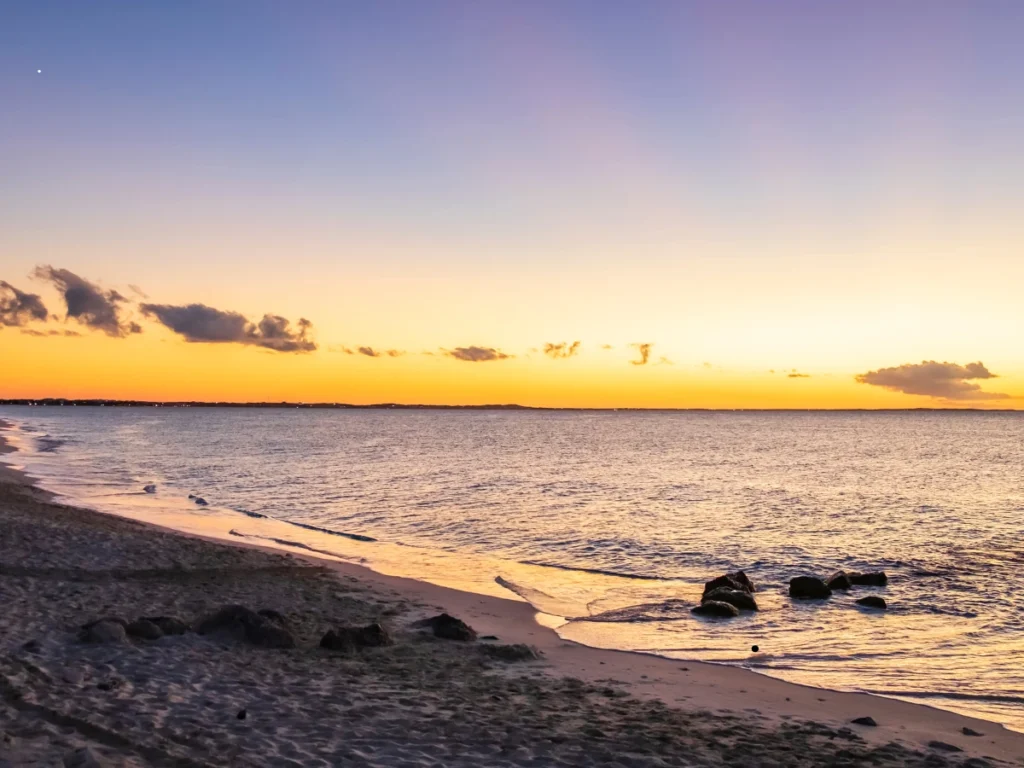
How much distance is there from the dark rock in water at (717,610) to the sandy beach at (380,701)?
4.74 metres

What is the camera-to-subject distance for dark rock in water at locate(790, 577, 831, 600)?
2281cm

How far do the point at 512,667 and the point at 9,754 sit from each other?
835cm

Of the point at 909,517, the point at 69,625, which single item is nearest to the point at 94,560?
the point at 69,625

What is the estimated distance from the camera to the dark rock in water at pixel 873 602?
21.7m

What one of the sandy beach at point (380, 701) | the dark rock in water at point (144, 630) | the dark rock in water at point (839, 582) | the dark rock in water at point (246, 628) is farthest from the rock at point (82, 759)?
the dark rock in water at point (839, 582)

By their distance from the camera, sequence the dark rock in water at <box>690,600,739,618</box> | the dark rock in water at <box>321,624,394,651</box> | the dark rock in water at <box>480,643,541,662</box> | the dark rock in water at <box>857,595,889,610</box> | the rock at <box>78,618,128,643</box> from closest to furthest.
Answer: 1. the rock at <box>78,618,128,643</box>
2. the dark rock in water at <box>321,624,394,651</box>
3. the dark rock in water at <box>480,643,541,662</box>
4. the dark rock in water at <box>690,600,739,618</box>
5. the dark rock in water at <box>857,595,889,610</box>

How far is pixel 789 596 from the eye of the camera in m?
23.3

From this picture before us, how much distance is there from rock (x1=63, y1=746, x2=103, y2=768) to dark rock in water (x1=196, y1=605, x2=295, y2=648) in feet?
19.0

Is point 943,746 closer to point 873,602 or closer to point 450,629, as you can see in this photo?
point 450,629

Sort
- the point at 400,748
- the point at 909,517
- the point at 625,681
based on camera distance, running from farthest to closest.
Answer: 1. the point at 909,517
2. the point at 625,681
3. the point at 400,748

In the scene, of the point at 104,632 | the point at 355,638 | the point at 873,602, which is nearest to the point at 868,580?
the point at 873,602

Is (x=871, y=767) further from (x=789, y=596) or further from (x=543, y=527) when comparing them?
(x=543, y=527)

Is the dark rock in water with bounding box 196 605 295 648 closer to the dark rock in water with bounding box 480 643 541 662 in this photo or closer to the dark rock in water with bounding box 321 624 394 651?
the dark rock in water with bounding box 321 624 394 651

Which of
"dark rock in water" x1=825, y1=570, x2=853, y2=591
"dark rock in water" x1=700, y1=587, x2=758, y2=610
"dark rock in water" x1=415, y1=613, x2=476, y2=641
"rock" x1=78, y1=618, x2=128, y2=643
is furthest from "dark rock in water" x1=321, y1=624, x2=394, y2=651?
"dark rock in water" x1=825, y1=570, x2=853, y2=591
